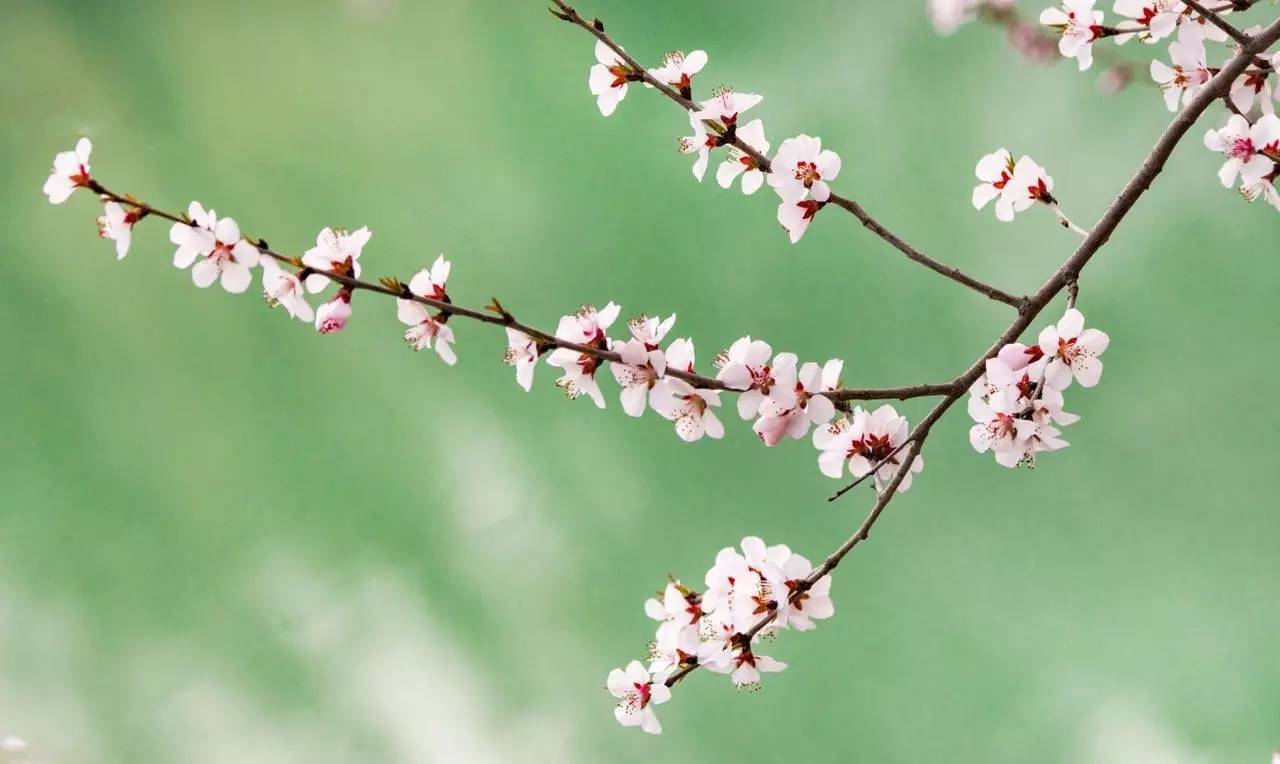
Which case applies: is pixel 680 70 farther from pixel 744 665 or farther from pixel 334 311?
pixel 744 665

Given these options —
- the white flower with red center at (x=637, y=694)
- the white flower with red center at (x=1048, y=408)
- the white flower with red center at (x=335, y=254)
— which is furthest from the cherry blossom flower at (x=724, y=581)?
the white flower with red center at (x=335, y=254)

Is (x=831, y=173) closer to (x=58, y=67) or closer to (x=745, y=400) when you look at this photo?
(x=745, y=400)

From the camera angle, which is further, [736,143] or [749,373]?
[736,143]

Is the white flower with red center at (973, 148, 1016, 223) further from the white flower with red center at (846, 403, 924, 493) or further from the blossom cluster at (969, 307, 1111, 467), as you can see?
the white flower with red center at (846, 403, 924, 493)

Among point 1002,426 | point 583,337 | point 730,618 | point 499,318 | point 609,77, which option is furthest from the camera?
point 609,77

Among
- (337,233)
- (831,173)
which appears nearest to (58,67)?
(337,233)

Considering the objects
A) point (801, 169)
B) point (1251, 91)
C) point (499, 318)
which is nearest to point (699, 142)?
point (801, 169)

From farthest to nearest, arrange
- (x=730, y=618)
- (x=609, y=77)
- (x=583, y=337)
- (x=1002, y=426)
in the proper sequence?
(x=609, y=77) → (x=730, y=618) → (x=1002, y=426) → (x=583, y=337)
